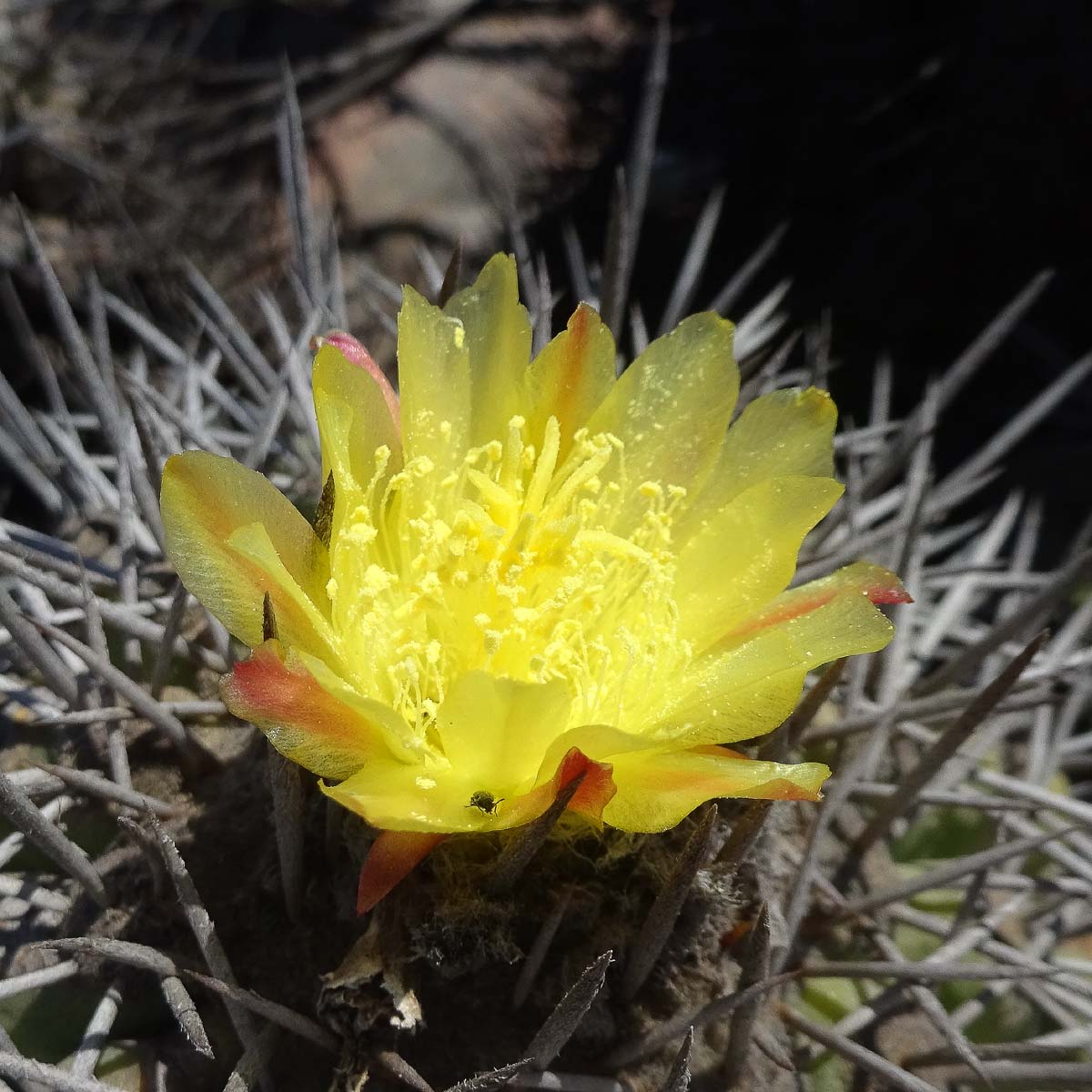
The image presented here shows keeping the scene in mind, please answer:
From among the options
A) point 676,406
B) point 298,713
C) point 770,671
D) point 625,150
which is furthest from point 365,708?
point 625,150

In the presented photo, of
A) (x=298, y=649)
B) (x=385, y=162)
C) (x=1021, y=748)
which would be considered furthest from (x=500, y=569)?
(x=385, y=162)

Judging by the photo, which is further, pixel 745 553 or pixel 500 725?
pixel 745 553

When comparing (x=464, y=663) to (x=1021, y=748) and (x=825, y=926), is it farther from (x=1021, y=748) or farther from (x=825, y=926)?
(x=1021, y=748)

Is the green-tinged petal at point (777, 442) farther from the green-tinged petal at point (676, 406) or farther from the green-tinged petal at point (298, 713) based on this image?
the green-tinged petal at point (298, 713)

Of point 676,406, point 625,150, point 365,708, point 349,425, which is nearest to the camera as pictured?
point 365,708

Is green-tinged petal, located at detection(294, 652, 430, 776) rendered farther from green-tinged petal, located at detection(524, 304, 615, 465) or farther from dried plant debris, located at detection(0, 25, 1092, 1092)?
green-tinged petal, located at detection(524, 304, 615, 465)

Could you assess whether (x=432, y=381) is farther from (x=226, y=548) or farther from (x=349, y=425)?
(x=226, y=548)
